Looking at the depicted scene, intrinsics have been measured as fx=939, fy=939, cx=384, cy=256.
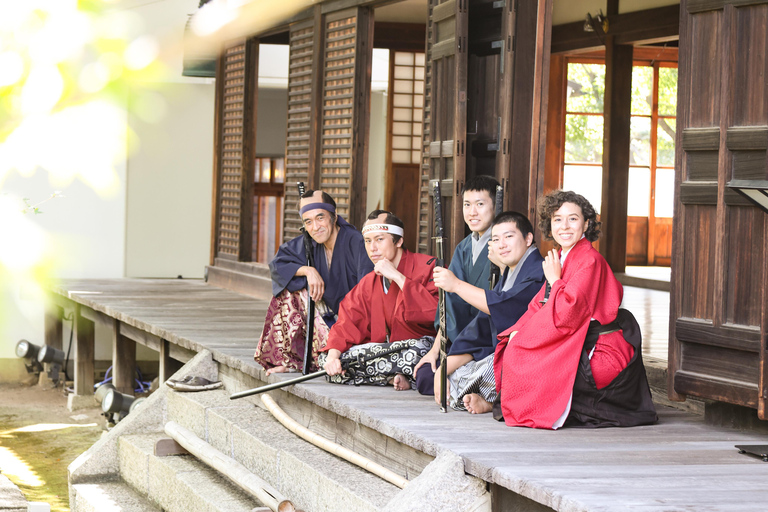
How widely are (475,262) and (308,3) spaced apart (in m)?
4.05

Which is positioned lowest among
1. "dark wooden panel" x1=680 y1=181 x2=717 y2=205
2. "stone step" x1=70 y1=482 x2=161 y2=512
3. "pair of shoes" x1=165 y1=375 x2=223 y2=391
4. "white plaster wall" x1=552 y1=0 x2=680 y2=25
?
"stone step" x1=70 y1=482 x2=161 y2=512

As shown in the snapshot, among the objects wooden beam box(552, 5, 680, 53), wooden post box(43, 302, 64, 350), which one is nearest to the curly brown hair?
wooden beam box(552, 5, 680, 53)

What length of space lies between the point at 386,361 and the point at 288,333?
26.1 inches

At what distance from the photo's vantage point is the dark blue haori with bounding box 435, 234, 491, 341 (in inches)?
161

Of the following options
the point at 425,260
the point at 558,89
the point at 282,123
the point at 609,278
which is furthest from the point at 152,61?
the point at 609,278

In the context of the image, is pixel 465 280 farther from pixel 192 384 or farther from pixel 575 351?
pixel 192 384

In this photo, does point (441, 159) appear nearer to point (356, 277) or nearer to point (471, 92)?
point (471, 92)

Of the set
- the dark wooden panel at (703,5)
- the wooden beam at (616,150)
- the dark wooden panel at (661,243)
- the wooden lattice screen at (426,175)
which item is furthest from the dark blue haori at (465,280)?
the dark wooden panel at (661,243)

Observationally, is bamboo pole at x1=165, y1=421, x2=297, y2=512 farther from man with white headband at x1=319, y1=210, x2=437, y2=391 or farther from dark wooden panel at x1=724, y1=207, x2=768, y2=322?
dark wooden panel at x1=724, y1=207, x2=768, y2=322

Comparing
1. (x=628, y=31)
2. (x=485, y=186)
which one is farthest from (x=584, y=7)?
(x=485, y=186)

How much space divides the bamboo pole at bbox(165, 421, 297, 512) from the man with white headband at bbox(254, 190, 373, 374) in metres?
0.48

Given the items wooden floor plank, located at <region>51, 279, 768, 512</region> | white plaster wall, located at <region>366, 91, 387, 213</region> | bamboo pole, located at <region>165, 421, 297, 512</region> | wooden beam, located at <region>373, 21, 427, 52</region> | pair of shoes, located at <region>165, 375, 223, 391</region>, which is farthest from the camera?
white plaster wall, located at <region>366, 91, 387, 213</region>

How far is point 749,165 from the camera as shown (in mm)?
3371

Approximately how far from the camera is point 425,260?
4.32m
